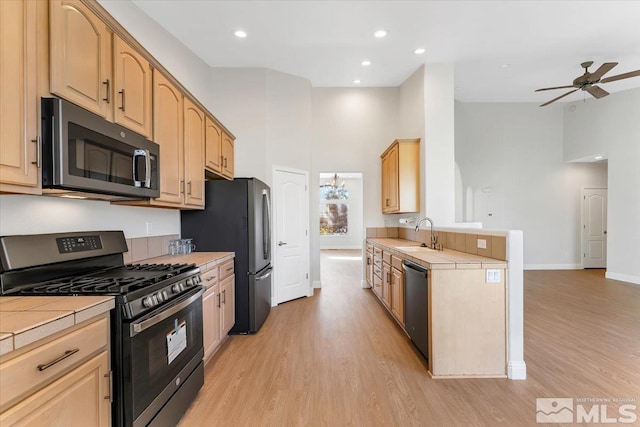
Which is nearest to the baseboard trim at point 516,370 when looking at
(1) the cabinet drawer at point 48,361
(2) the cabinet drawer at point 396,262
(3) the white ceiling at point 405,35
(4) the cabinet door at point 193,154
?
(2) the cabinet drawer at point 396,262

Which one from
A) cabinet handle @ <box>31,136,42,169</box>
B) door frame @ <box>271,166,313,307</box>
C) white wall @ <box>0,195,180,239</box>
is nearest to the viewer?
cabinet handle @ <box>31,136,42,169</box>

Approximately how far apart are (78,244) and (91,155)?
70 centimetres

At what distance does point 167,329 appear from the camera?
1794 millimetres

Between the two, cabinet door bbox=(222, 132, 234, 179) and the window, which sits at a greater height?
cabinet door bbox=(222, 132, 234, 179)

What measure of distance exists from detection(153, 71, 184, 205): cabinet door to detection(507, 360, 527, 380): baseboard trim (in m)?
3.15

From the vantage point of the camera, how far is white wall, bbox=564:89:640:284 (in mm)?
5781

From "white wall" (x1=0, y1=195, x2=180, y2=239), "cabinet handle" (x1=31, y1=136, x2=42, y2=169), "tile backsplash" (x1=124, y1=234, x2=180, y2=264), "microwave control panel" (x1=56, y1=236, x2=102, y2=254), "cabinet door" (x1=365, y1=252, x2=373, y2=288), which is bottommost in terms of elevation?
"cabinet door" (x1=365, y1=252, x2=373, y2=288)

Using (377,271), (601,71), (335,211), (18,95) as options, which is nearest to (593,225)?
(601,71)

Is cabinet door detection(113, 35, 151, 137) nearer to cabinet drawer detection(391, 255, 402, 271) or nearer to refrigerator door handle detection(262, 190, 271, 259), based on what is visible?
refrigerator door handle detection(262, 190, 271, 259)

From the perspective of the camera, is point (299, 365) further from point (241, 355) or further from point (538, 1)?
point (538, 1)

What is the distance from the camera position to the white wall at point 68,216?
165cm

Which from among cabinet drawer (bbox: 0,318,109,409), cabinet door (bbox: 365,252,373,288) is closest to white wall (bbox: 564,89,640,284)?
cabinet door (bbox: 365,252,373,288)

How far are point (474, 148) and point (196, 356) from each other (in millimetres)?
7202

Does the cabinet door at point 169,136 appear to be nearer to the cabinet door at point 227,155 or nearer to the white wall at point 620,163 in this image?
the cabinet door at point 227,155
